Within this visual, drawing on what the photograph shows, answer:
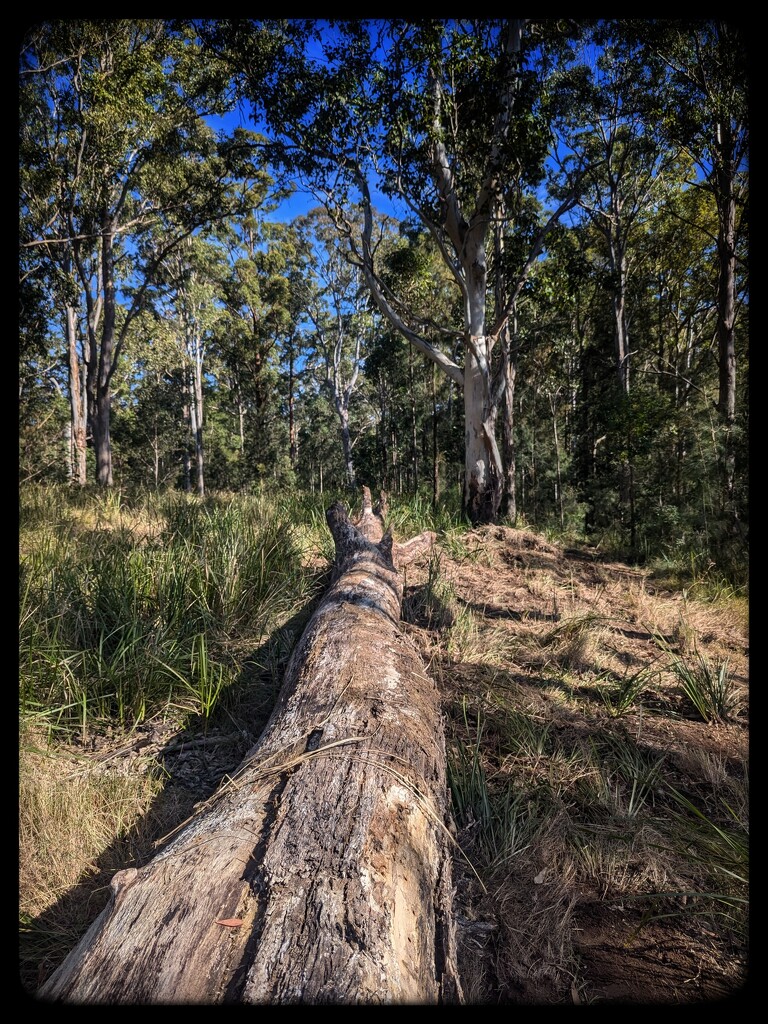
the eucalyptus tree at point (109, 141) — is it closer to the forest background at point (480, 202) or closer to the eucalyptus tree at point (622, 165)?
the forest background at point (480, 202)

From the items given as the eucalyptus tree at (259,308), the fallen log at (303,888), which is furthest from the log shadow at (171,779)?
the eucalyptus tree at (259,308)

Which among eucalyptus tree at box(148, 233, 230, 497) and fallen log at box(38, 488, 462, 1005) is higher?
eucalyptus tree at box(148, 233, 230, 497)

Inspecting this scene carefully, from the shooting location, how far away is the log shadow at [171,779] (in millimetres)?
1357

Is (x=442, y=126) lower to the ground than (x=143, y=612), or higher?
higher

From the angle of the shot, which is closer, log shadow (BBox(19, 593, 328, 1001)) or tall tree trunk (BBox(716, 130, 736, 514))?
log shadow (BBox(19, 593, 328, 1001))

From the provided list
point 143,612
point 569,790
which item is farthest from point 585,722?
point 143,612

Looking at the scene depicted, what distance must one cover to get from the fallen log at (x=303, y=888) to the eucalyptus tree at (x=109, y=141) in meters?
8.48

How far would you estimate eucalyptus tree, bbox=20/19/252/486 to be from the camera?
7.74 meters

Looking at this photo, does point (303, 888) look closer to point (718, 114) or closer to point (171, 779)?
point (171, 779)

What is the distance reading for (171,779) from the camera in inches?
77.4

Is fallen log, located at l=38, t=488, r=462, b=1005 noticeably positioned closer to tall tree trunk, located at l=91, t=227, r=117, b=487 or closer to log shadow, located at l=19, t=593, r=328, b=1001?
log shadow, located at l=19, t=593, r=328, b=1001

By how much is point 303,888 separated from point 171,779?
1.26m

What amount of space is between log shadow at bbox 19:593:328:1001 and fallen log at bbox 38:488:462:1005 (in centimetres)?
25

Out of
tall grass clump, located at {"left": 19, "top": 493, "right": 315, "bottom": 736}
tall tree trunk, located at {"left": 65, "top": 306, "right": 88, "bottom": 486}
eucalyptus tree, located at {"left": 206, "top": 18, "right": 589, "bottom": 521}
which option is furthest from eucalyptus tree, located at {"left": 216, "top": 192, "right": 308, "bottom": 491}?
tall grass clump, located at {"left": 19, "top": 493, "right": 315, "bottom": 736}
